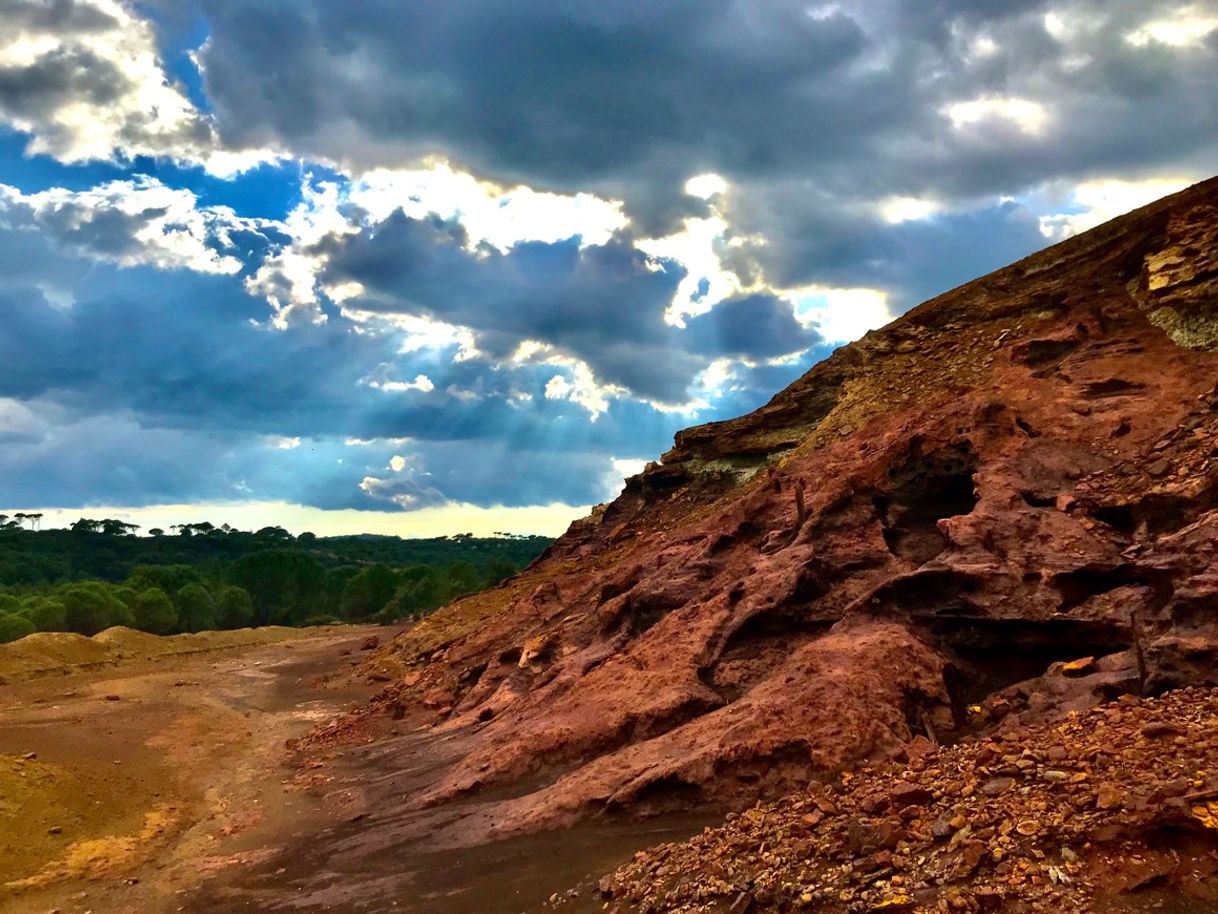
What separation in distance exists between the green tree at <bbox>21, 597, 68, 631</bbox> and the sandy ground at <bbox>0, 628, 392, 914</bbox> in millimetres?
31285

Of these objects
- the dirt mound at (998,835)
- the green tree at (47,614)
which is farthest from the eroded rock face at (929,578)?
the green tree at (47,614)

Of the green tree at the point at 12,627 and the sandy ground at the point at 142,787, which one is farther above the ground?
the green tree at the point at 12,627

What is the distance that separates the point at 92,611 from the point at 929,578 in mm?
88431

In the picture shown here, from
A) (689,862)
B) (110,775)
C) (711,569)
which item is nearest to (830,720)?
(689,862)

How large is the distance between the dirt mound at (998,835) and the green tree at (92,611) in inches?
3437

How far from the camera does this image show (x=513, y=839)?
1508 centimetres

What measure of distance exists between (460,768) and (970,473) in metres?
16.4

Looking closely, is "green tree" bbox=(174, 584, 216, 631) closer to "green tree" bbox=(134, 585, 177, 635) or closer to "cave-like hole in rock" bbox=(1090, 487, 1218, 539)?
"green tree" bbox=(134, 585, 177, 635)

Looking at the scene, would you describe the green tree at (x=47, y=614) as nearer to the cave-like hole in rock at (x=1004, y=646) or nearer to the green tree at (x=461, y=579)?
the green tree at (x=461, y=579)

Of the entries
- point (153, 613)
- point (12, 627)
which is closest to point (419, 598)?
point (153, 613)

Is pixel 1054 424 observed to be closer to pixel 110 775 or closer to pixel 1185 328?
pixel 1185 328

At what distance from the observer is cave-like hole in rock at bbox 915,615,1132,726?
1447 cm

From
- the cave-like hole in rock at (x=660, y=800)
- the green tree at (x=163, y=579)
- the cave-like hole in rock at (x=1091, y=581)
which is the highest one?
the green tree at (x=163, y=579)

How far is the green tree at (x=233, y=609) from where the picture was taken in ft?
322
